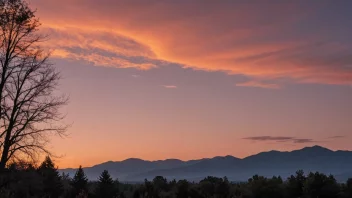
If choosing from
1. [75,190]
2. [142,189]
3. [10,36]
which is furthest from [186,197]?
[10,36]

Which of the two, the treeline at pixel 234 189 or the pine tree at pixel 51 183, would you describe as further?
the pine tree at pixel 51 183

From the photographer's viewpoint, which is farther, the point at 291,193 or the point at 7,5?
the point at 291,193

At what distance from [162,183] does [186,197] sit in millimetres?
7931

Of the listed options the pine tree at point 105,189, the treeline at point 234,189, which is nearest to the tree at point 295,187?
the treeline at point 234,189

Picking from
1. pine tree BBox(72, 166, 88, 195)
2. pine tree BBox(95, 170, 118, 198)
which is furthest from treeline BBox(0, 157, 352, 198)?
pine tree BBox(72, 166, 88, 195)

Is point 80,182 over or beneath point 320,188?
over

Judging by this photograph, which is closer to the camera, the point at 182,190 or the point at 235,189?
the point at 182,190

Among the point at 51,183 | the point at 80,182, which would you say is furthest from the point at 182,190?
the point at 51,183

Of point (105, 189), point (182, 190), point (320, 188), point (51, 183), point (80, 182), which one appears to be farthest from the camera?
point (80, 182)

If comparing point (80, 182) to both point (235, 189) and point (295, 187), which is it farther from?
point (295, 187)

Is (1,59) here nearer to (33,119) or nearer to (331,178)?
(33,119)

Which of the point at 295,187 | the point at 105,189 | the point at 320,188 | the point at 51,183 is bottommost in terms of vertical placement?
the point at 320,188

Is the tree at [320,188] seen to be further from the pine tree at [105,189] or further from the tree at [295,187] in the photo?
the pine tree at [105,189]

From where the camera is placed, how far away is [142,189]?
35.5 meters
